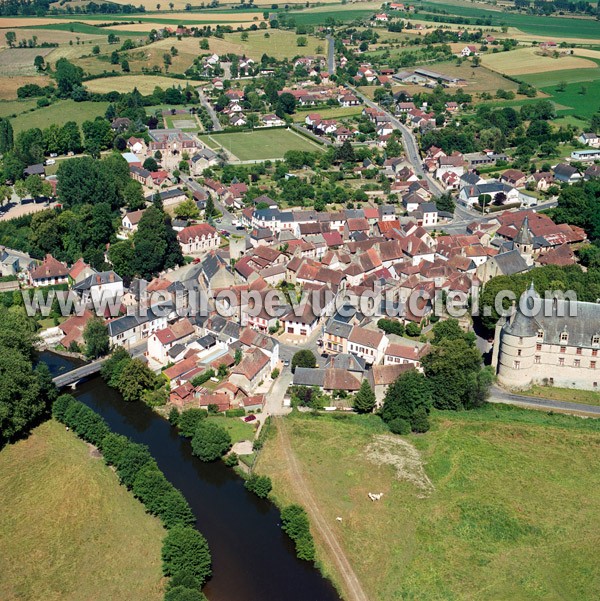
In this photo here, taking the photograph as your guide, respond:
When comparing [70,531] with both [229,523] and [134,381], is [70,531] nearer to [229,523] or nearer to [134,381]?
[229,523]

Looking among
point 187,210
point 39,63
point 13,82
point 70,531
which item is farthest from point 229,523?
point 39,63

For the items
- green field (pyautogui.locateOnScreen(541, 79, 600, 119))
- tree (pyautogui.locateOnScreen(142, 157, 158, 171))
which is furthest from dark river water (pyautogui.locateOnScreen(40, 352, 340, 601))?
green field (pyautogui.locateOnScreen(541, 79, 600, 119))

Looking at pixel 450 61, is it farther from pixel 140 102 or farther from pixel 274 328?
pixel 274 328

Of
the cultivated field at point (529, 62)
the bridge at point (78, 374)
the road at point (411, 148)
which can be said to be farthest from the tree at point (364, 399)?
the cultivated field at point (529, 62)

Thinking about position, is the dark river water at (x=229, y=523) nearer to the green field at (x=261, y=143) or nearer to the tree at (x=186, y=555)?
the tree at (x=186, y=555)

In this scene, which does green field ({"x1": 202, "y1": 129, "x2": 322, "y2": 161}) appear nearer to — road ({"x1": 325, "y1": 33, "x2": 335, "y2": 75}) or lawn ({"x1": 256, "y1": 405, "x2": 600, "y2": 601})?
road ({"x1": 325, "y1": 33, "x2": 335, "y2": 75})

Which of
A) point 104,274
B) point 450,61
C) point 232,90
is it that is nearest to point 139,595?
point 104,274
